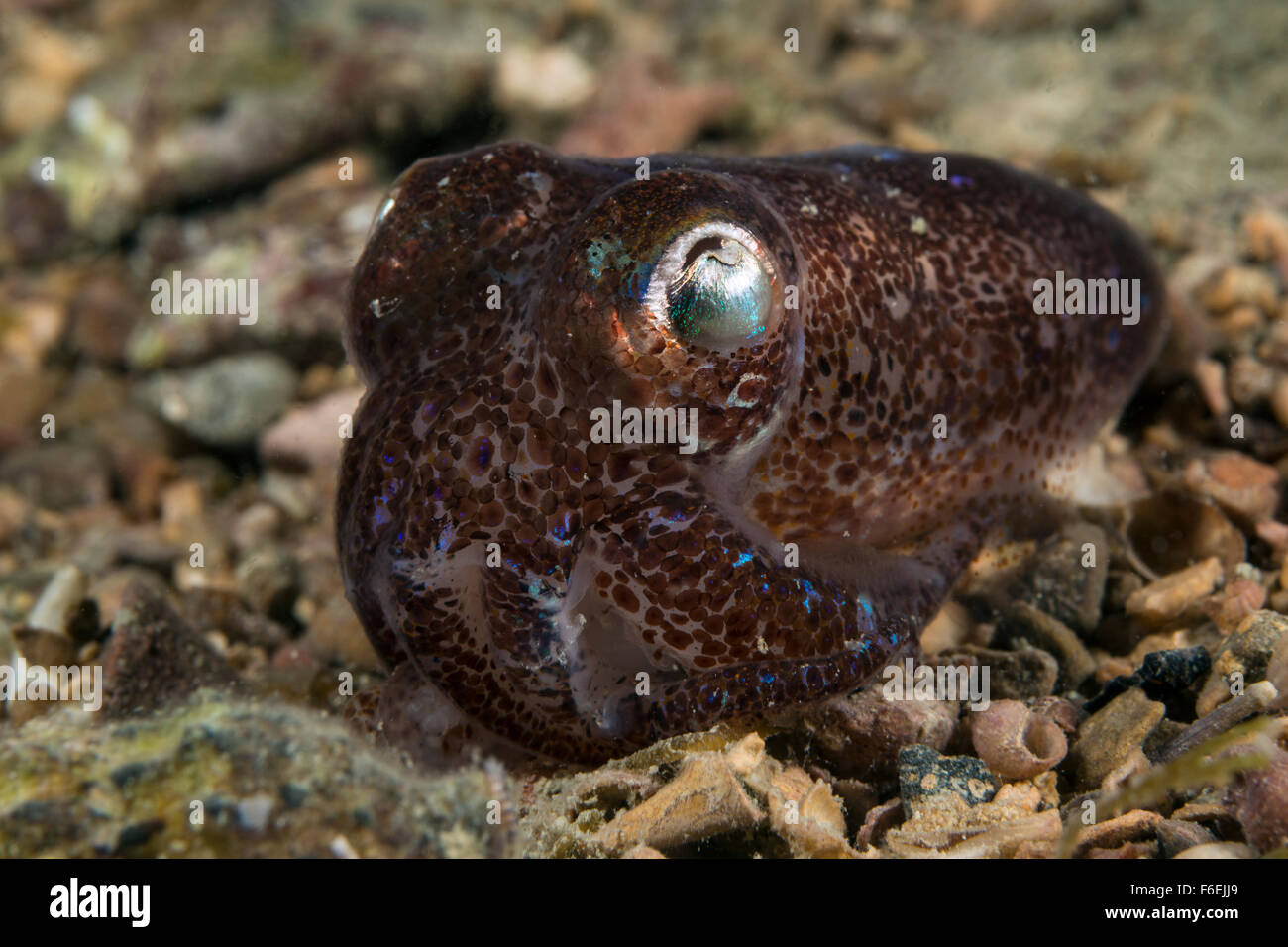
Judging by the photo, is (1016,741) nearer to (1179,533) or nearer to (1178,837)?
(1178,837)

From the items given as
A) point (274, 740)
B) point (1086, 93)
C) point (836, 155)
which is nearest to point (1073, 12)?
point (1086, 93)

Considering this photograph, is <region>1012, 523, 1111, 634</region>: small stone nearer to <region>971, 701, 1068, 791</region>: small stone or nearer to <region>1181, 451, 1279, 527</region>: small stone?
<region>1181, 451, 1279, 527</region>: small stone

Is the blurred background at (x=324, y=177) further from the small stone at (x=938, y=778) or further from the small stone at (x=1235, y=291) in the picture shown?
the small stone at (x=938, y=778)

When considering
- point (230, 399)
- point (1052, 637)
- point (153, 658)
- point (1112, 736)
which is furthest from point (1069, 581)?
point (230, 399)

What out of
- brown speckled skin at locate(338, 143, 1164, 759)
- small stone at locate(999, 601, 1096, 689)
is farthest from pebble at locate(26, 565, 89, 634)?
small stone at locate(999, 601, 1096, 689)
